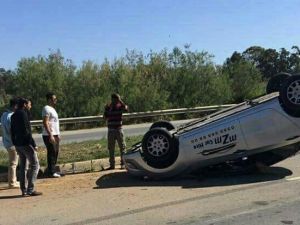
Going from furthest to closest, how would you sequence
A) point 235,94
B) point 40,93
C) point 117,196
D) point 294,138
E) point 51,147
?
point 235,94 < point 40,93 < point 51,147 < point 294,138 < point 117,196

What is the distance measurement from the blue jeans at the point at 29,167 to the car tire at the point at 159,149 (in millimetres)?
1893

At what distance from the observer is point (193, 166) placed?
9562mm

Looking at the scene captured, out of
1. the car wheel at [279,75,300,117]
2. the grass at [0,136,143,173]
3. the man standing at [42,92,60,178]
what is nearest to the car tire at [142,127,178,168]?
the man standing at [42,92,60,178]

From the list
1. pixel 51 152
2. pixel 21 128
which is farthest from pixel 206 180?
pixel 21 128

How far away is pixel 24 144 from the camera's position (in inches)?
348

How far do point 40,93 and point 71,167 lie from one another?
1830cm

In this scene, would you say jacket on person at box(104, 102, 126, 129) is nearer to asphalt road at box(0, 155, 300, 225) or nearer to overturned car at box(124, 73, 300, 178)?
asphalt road at box(0, 155, 300, 225)

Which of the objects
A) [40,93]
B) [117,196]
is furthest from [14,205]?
[40,93]

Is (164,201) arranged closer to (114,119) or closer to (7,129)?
(7,129)

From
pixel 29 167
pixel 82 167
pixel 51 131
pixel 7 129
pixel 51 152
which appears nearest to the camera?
pixel 29 167

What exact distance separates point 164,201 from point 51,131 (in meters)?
3.25

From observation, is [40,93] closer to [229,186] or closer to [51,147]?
[51,147]

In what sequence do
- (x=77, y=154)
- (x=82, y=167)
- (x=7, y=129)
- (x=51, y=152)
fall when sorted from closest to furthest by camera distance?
(x=7, y=129), (x=51, y=152), (x=82, y=167), (x=77, y=154)

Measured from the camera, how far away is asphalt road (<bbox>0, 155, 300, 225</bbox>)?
6.87 metres
